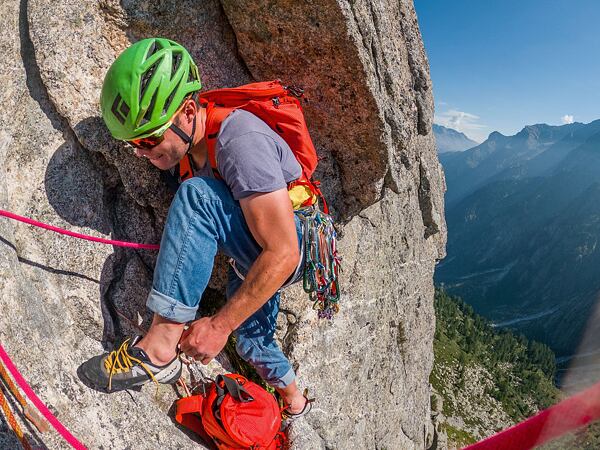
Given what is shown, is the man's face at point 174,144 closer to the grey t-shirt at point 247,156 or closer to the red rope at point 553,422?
the grey t-shirt at point 247,156

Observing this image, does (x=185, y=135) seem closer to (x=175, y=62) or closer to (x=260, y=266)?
(x=175, y=62)

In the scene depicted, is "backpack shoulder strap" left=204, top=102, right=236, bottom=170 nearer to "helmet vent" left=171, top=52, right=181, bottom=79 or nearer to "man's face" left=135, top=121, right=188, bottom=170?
"man's face" left=135, top=121, right=188, bottom=170

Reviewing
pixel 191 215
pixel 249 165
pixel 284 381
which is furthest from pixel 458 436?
pixel 249 165

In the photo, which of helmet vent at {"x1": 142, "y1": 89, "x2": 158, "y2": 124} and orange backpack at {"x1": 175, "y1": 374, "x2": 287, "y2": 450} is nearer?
helmet vent at {"x1": 142, "y1": 89, "x2": 158, "y2": 124}

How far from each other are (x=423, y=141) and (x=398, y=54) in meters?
6.03

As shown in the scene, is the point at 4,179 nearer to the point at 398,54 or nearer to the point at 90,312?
the point at 90,312

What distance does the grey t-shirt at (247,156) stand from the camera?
3.75 m

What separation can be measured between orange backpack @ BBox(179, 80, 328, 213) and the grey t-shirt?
278 mm

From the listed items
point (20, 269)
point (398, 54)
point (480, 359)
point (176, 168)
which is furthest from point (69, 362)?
point (480, 359)

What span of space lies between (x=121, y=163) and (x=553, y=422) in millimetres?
5769

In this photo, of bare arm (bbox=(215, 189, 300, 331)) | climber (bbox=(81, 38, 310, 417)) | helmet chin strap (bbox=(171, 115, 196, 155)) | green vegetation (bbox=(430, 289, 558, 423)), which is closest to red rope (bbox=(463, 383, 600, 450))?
bare arm (bbox=(215, 189, 300, 331))

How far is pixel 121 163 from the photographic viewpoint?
5.81 metres

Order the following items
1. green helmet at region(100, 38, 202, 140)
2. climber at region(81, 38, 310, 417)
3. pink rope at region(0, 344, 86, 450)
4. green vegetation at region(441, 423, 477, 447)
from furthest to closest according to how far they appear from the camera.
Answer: green vegetation at region(441, 423, 477, 447) → green helmet at region(100, 38, 202, 140) → climber at region(81, 38, 310, 417) → pink rope at region(0, 344, 86, 450)

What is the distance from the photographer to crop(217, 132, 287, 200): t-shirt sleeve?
12.3ft
